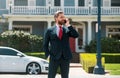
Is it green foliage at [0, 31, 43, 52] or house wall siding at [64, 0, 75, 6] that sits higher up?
house wall siding at [64, 0, 75, 6]

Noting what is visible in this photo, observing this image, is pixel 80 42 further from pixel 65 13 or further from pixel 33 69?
pixel 33 69

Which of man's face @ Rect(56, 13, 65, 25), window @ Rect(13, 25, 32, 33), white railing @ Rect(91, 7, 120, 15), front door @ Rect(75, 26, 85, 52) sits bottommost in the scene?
front door @ Rect(75, 26, 85, 52)

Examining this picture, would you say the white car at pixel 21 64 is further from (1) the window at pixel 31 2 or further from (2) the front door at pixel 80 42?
(1) the window at pixel 31 2

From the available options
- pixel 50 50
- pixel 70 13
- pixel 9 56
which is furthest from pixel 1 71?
pixel 70 13

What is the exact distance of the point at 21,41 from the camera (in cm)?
3422

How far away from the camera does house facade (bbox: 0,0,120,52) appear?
119 ft

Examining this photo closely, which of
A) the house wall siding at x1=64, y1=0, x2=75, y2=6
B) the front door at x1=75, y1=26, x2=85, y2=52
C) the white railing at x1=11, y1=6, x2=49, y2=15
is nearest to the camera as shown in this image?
the white railing at x1=11, y1=6, x2=49, y2=15

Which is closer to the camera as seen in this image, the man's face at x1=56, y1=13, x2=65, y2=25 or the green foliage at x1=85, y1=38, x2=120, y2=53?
the man's face at x1=56, y1=13, x2=65, y2=25

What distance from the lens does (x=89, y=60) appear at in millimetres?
23016

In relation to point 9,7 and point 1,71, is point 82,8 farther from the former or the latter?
point 1,71

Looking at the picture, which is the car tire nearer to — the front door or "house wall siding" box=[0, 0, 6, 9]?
the front door

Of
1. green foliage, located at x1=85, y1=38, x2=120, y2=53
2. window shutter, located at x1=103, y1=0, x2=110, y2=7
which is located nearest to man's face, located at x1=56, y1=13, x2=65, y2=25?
green foliage, located at x1=85, y1=38, x2=120, y2=53

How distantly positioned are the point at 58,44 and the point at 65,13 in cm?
2833

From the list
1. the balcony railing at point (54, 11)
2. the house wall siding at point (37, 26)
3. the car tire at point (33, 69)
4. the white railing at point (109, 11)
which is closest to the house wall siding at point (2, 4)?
the house wall siding at point (37, 26)
